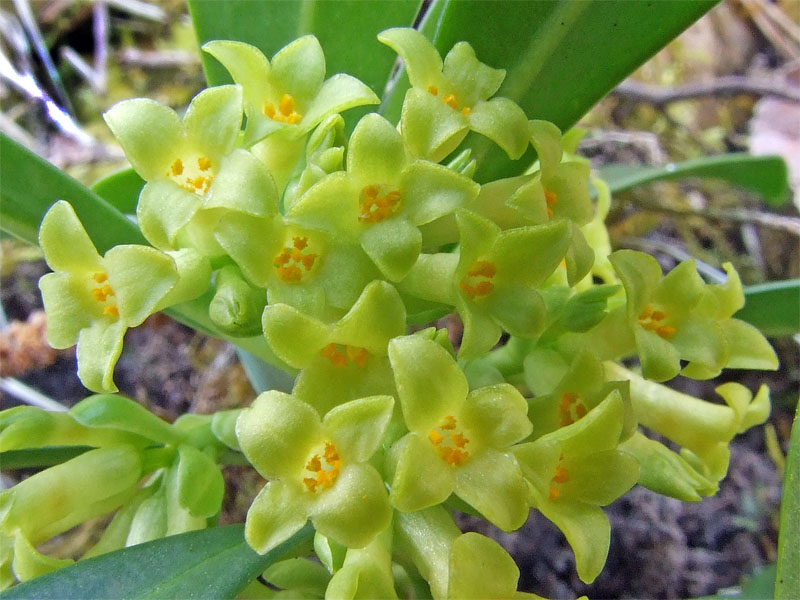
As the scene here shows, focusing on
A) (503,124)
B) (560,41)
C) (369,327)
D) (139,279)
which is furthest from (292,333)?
(560,41)

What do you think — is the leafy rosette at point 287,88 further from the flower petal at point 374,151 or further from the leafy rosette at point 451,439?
the leafy rosette at point 451,439

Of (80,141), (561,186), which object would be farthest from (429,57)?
(80,141)

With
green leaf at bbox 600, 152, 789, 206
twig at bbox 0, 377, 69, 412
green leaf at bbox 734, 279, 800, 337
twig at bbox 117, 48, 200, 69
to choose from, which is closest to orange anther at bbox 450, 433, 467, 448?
green leaf at bbox 734, 279, 800, 337

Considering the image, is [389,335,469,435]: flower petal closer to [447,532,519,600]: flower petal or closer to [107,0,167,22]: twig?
[447,532,519,600]: flower petal

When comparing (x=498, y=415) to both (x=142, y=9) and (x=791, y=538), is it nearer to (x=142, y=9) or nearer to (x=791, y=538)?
(x=791, y=538)

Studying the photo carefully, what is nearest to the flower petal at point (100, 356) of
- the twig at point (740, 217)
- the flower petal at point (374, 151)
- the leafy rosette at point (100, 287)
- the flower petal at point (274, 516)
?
the leafy rosette at point (100, 287)
